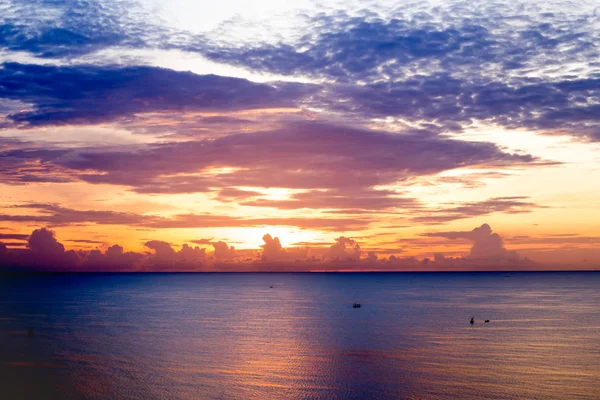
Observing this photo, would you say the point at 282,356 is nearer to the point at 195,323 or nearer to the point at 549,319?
the point at 195,323

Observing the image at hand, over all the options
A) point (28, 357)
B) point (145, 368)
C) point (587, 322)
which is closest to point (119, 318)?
point (28, 357)

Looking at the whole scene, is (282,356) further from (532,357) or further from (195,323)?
(195,323)

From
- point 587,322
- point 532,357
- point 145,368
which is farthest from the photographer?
point 587,322

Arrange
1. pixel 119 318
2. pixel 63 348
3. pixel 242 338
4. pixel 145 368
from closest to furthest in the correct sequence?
pixel 145 368
pixel 63 348
pixel 242 338
pixel 119 318

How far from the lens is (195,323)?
117m

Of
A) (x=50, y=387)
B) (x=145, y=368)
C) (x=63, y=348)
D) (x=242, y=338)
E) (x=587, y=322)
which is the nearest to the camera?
(x=50, y=387)

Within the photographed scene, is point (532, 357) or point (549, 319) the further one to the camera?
point (549, 319)

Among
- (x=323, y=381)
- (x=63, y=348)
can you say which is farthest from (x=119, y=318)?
(x=323, y=381)

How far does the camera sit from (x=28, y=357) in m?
75.6

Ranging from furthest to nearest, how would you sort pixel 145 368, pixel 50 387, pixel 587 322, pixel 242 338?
pixel 587 322
pixel 242 338
pixel 145 368
pixel 50 387

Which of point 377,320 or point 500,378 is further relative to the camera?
point 377,320

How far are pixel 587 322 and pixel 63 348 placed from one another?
100294 millimetres

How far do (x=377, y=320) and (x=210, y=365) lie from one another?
195ft

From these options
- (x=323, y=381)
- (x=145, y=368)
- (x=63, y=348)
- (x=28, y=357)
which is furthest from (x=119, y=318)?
(x=323, y=381)
